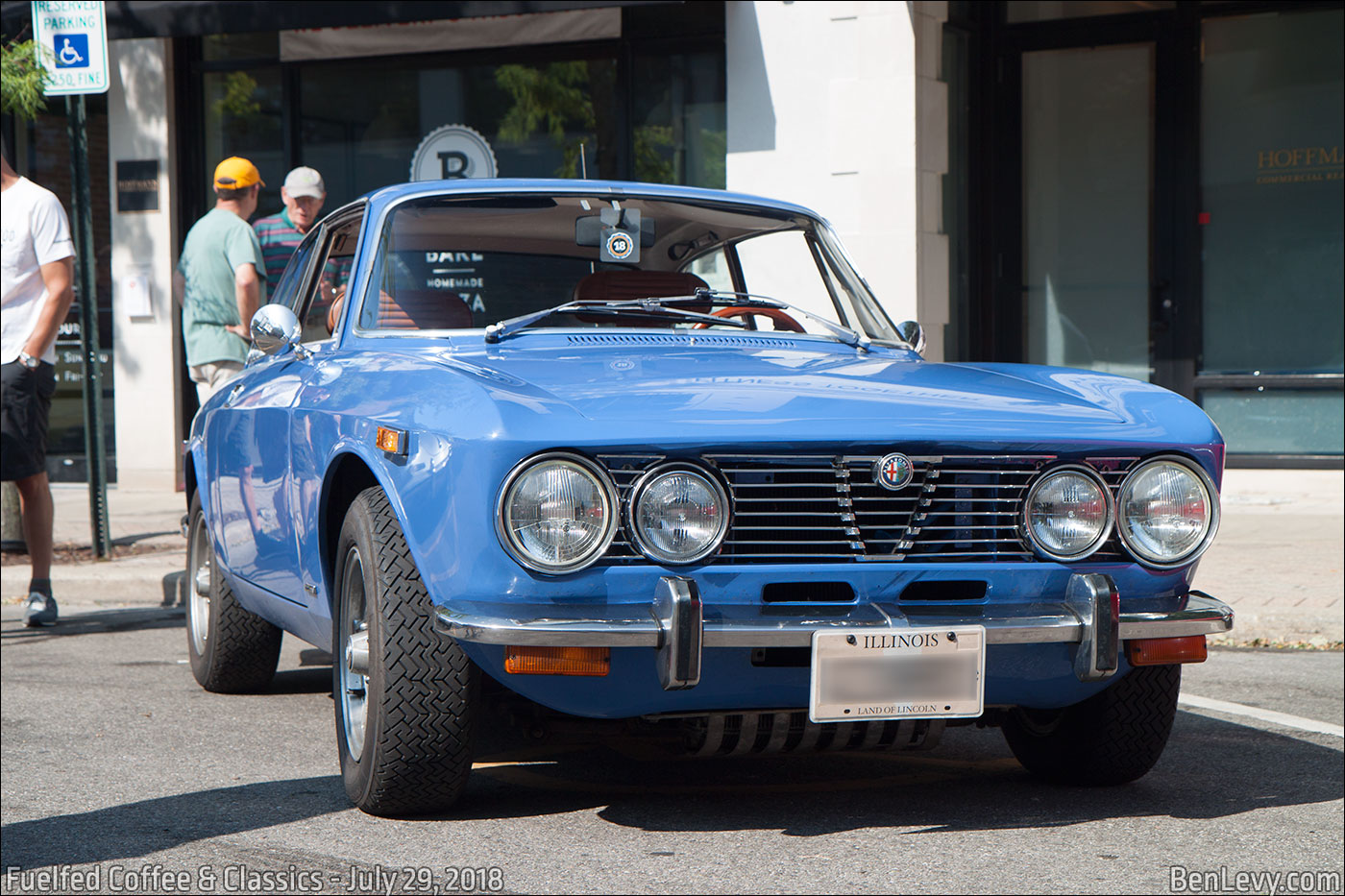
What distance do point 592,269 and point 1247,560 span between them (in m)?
4.63

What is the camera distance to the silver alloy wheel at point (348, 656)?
3914mm

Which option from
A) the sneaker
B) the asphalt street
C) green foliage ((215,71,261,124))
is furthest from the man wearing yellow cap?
green foliage ((215,71,261,124))

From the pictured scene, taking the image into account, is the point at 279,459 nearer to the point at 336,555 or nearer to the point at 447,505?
the point at 336,555

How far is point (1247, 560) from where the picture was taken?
8.16 m

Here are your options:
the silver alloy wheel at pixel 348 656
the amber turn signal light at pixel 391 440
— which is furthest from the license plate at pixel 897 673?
the silver alloy wheel at pixel 348 656

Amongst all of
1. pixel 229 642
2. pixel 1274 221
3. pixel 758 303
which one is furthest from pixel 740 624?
pixel 1274 221

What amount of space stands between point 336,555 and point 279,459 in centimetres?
55

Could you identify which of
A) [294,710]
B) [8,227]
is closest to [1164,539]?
[294,710]

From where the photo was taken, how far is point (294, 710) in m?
5.30

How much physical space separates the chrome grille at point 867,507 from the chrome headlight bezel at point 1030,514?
0.7 inches

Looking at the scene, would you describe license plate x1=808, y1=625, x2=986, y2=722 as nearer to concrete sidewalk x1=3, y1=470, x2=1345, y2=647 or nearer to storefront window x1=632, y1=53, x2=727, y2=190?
concrete sidewalk x1=3, y1=470, x2=1345, y2=647

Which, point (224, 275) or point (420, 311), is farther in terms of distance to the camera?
point (224, 275)

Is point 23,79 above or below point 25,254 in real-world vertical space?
above

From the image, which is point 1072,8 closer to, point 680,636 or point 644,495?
point 644,495
